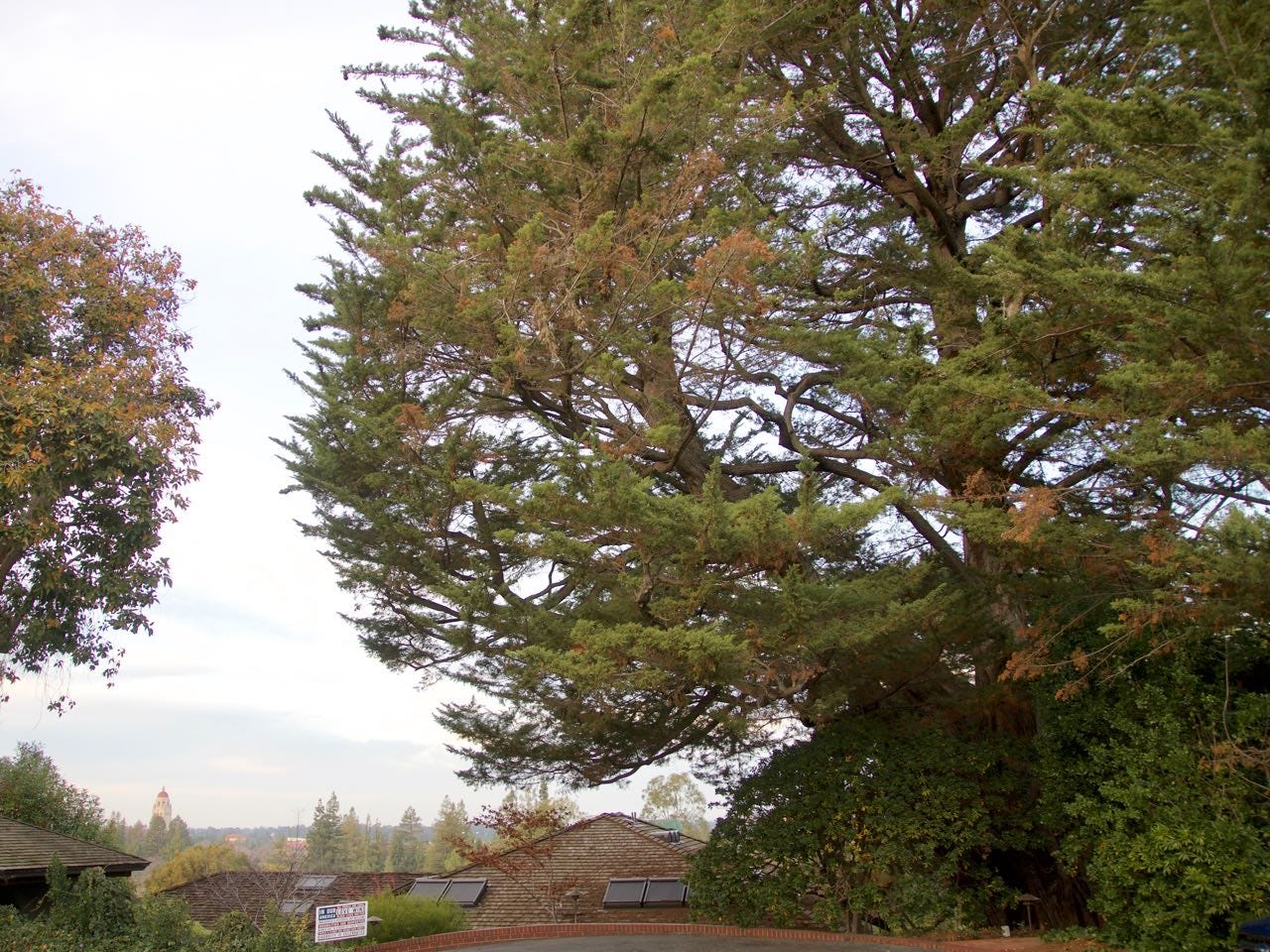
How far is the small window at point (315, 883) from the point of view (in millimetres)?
22719

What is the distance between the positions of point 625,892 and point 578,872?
1.99 metres

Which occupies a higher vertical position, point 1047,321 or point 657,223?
point 657,223

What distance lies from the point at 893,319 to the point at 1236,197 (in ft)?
27.2

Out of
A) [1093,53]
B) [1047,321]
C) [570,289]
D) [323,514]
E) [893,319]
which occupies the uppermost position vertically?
[1093,53]

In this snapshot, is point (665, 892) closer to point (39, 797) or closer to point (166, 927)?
point (166, 927)

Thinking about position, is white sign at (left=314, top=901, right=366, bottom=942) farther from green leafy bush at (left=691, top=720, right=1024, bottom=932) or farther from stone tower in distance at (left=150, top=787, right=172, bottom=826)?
stone tower in distance at (left=150, top=787, right=172, bottom=826)

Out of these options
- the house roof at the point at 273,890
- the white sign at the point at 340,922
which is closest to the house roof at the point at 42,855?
the house roof at the point at 273,890

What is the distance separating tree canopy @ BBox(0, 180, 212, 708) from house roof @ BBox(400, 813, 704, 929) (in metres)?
9.42

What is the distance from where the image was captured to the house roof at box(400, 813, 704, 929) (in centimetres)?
1825

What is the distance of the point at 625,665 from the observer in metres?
8.74

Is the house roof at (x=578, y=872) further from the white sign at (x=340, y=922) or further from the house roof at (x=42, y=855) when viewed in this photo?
the white sign at (x=340, y=922)

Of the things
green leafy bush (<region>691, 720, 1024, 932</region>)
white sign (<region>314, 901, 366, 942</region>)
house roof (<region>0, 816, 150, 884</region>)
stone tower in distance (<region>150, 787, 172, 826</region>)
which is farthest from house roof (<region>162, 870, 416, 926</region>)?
stone tower in distance (<region>150, 787, 172, 826</region>)

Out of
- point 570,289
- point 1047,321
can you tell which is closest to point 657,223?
point 570,289

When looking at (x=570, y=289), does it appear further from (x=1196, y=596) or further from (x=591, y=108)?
(x=1196, y=596)
